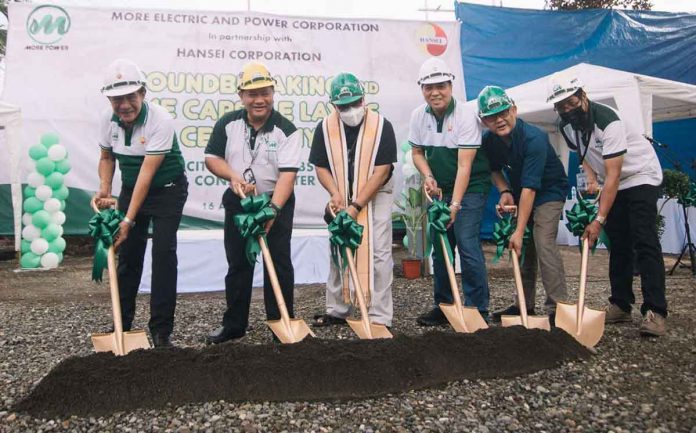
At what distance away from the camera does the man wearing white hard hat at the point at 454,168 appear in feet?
12.0

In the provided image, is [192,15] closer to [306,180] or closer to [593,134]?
[306,180]

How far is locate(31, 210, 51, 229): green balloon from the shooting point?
6.84 m

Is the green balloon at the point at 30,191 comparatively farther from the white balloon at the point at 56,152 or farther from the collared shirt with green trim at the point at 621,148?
the collared shirt with green trim at the point at 621,148

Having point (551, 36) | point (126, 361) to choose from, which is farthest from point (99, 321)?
point (551, 36)

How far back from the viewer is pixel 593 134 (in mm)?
3490

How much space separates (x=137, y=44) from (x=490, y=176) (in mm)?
5319

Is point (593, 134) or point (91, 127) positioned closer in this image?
point (593, 134)

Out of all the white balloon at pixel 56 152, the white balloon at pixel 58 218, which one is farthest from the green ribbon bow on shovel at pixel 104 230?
the white balloon at pixel 58 218

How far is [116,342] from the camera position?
9.00ft

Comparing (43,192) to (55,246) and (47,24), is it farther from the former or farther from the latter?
(47,24)

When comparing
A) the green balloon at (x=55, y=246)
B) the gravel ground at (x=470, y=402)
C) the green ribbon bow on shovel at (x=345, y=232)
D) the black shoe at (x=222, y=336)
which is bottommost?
the gravel ground at (x=470, y=402)

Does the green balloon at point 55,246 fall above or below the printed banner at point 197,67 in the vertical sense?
below

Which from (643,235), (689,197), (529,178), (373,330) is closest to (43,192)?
(373,330)

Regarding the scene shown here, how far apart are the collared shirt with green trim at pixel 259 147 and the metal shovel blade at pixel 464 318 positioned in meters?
1.24
